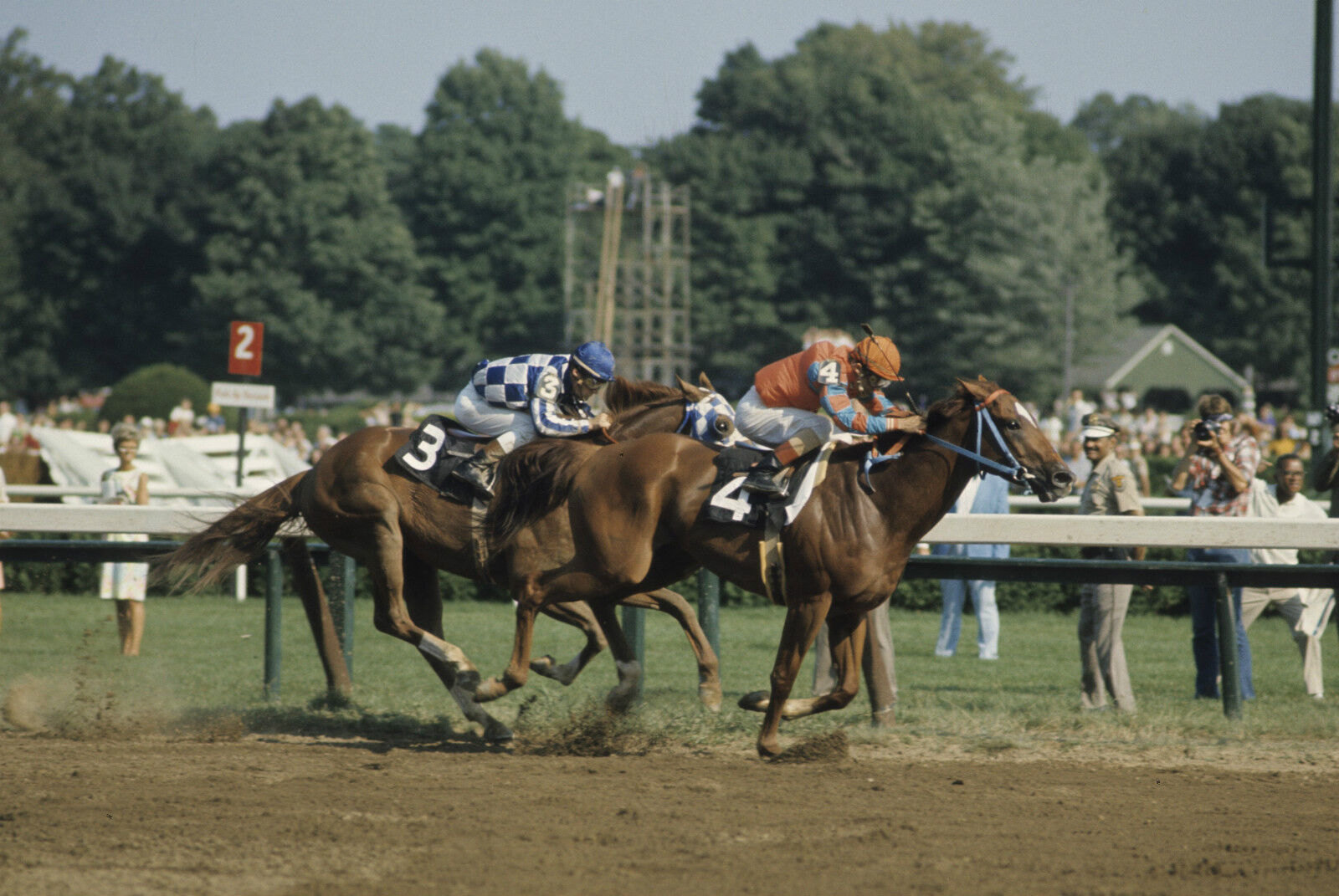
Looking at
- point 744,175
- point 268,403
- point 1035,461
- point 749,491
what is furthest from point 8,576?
point 744,175

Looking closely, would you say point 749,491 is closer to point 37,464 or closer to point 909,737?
point 909,737

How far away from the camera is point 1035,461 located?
17.3 ft

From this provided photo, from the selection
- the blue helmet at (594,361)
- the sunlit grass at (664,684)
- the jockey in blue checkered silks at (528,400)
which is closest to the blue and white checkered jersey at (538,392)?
the jockey in blue checkered silks at (528,400)

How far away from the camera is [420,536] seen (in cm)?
623

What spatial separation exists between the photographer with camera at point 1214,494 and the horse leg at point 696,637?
9.48 ft

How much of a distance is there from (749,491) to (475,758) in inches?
61.7

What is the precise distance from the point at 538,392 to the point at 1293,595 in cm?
447

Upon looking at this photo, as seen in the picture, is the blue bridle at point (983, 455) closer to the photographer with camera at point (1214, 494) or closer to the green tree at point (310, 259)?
the photographer with camera at point (1214, 494)

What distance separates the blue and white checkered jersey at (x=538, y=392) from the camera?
6145mm

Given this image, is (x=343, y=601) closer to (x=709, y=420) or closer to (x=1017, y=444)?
(x=709, y=420)

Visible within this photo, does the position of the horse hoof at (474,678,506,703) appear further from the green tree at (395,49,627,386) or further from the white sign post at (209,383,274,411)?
the green tree at (395,49,627,386)

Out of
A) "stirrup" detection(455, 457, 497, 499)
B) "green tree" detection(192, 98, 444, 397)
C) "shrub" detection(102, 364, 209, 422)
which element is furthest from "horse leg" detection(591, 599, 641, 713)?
"green tree" detection(192, 98, 444, 397)

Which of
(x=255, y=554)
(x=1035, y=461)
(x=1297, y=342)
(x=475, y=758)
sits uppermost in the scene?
(x=1297, y=342)

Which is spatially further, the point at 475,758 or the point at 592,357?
the point at 592,357
